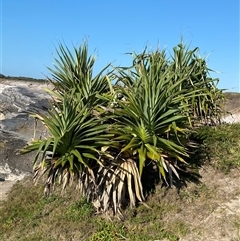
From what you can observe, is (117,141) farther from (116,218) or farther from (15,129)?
(15,129)

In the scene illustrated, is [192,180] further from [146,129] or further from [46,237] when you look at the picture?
[46,237]

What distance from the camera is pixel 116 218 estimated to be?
6734 mm

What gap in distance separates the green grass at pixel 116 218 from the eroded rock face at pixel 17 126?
84.4 inches

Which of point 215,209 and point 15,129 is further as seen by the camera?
point 15,129

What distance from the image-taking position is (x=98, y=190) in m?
6.72

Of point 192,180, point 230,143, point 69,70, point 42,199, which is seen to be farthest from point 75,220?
point 230,143

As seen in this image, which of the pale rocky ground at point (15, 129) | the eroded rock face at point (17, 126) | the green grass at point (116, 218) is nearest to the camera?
the green grass at point (116, 218)

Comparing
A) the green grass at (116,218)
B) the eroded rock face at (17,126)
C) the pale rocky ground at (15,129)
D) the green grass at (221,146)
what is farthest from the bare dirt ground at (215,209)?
the eroded rock face at (17,126)

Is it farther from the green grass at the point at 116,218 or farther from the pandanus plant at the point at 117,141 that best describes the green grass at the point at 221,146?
the pandanus plant at the point at 117,141

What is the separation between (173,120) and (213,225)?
1.86 m

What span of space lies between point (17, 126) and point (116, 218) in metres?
11.5

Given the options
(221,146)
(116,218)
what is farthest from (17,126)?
(116,218)

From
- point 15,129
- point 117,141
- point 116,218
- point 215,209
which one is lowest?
point 15,129

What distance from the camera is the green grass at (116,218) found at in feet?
20.9
